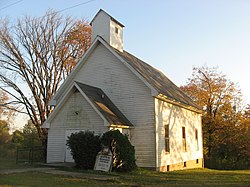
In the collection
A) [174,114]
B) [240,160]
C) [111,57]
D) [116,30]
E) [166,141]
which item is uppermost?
[116,30]

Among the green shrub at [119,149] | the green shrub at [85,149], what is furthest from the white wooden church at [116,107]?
the green shrub at [85,149]

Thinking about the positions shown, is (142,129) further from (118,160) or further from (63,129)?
(63,129)

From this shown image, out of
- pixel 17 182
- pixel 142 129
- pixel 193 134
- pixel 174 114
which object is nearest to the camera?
pixel 17 182

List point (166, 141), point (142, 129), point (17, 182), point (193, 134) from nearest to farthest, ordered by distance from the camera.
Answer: point (17, 182) → point (142, 129) → point (166, 141) → point (193, 134)

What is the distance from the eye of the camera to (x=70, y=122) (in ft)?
58.3

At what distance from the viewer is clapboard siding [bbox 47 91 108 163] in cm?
1688

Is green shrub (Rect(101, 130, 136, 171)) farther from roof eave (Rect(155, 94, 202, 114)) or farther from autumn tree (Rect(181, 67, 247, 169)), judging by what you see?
autumn tree (Rect(181, 67, 247, 169))

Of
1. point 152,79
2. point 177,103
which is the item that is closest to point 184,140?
point 177,103

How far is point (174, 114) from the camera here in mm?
21047

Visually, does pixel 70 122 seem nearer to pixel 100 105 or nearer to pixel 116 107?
pixel 100 105

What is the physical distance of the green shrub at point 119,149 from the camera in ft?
49.4

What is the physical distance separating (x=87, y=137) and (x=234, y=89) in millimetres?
27437

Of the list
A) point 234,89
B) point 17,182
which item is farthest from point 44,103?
point 234,89

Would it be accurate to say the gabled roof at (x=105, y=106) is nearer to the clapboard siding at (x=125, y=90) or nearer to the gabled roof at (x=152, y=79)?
the clapboard siding at (x=125, y=90)
